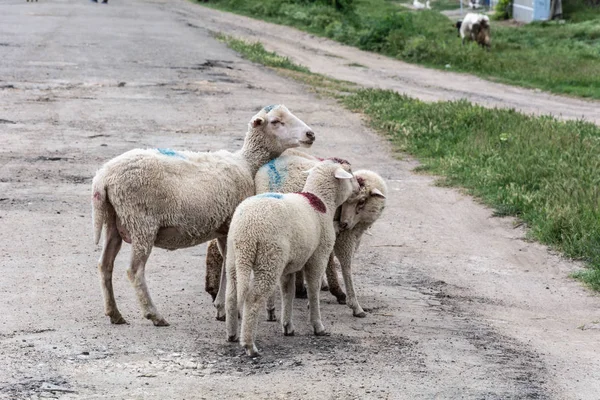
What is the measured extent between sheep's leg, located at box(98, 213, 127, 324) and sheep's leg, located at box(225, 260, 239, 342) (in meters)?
0.86

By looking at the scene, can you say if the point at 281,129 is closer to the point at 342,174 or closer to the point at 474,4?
the point at 342,174

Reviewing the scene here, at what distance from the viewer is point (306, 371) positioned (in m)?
6.59

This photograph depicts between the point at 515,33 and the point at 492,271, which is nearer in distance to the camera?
the point at 492,271

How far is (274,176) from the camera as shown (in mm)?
8133

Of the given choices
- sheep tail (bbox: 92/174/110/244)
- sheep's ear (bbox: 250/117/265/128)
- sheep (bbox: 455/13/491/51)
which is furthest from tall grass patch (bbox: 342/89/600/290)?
sheep (bbox: 455/13/491/51)

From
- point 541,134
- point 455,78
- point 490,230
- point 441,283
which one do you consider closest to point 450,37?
point 455,78

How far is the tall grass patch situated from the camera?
1098 centimetres

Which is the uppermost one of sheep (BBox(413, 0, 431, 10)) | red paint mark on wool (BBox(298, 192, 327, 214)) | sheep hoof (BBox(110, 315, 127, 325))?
red paint mark on wool (BBox(298, 192, 327, 214))

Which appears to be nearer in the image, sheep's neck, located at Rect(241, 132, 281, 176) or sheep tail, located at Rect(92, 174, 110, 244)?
sheep tail, located at Rect(92, 174, 110, 244)

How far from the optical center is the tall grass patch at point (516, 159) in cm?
1098

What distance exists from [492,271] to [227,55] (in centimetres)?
1587

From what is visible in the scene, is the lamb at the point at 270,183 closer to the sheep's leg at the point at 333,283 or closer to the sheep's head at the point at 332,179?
the sheep's head at the point at 332,179

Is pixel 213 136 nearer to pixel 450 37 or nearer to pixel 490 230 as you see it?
pixel 490 230

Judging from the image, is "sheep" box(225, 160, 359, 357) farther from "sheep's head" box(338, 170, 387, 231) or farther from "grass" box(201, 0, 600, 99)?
"grass" box(201, 0, 600, 99)
